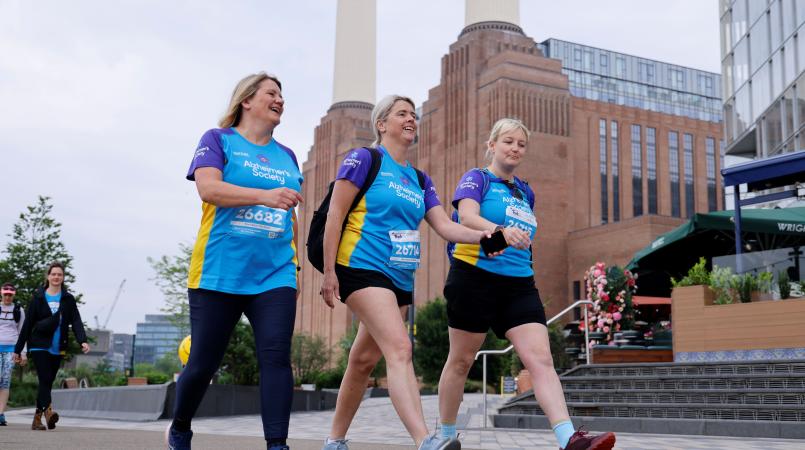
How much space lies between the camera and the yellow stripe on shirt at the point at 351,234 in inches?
184

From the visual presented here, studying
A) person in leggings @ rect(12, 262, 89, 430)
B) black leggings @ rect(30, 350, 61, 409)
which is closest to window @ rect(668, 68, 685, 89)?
person in leggings @ rect(12, 262, 89, 430)

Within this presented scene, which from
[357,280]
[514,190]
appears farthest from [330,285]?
[514,190]

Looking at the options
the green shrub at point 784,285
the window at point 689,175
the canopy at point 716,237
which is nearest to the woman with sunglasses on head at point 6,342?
the green shrub at point 784,285

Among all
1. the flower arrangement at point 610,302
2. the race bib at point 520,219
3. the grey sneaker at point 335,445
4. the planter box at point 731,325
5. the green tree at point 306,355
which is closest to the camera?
the grey sneaker at point 335,445

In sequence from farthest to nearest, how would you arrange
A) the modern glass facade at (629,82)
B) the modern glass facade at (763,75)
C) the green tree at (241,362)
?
the modern glass facade at (629,82) → the modern glass facade at (763,75) → the green tree at (241,362)

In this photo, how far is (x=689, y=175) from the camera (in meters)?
74.9

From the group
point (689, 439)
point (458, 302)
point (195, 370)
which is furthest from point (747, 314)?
point (195, 370)

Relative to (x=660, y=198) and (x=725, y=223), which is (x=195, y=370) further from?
(x=660, y=198)

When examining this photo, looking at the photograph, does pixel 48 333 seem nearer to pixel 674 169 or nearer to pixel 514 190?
pixel 514 190

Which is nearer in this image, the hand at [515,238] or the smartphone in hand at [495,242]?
the hand at [515,238]

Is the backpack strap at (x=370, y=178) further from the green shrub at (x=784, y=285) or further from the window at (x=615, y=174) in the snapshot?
the window at (x=615, y=174)

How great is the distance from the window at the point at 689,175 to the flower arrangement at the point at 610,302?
61068 mm

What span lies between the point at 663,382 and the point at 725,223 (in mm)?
7231

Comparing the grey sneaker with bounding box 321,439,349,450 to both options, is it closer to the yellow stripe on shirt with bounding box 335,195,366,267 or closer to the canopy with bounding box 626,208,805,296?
the yellow stripe on shirt with bounding box 335,195,366,267
